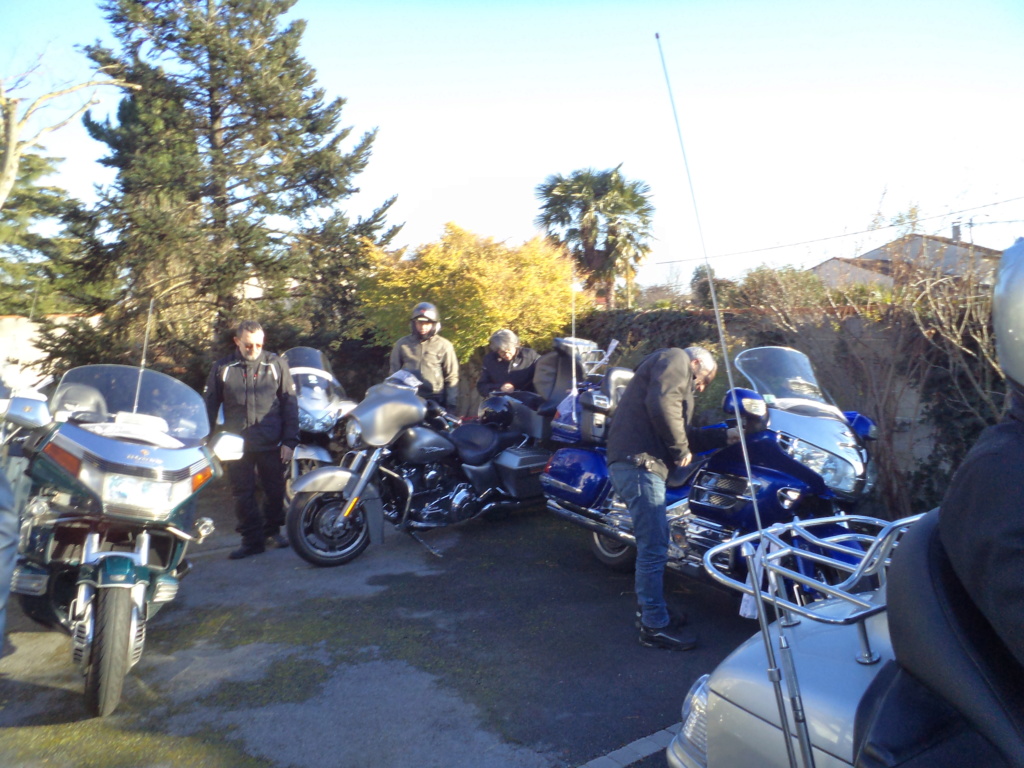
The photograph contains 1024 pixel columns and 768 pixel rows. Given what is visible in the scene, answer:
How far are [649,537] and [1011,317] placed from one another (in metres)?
3.25

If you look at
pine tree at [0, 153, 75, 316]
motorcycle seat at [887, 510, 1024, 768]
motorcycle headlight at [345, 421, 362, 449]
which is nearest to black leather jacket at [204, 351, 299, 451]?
motorcycle headlight at [345, 421, 362, 449]

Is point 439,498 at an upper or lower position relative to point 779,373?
lower

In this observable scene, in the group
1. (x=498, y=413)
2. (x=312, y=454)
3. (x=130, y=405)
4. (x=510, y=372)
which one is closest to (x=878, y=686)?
(x=130, y=405)

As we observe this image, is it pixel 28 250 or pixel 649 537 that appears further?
pixel 28 250

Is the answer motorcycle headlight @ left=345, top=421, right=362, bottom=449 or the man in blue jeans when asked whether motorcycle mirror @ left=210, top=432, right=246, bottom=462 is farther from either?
the man in blue jeans

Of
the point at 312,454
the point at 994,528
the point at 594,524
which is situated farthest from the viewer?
the point at 312,454

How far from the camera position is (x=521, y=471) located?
6879 mm

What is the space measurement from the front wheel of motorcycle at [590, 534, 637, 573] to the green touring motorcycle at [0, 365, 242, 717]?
285 cm

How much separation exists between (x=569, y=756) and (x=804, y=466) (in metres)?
2.08

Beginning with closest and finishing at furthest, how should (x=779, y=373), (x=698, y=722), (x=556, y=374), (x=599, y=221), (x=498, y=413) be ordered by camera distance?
(x=698, y=722) < (x=779, y=373) < (x=498, y=413) < (x=556, y=374) < (x=599, y=221)

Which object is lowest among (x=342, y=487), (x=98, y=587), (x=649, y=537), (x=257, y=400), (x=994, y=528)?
(x=649, y=537)

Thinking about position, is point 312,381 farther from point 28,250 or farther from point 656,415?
point 28,250

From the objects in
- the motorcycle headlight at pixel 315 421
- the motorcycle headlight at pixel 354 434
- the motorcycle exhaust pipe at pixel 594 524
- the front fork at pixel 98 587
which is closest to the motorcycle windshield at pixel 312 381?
the motorcycle headlight at pixel 315 421

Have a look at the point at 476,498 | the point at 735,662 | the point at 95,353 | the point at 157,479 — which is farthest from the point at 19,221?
the point at 735,662
